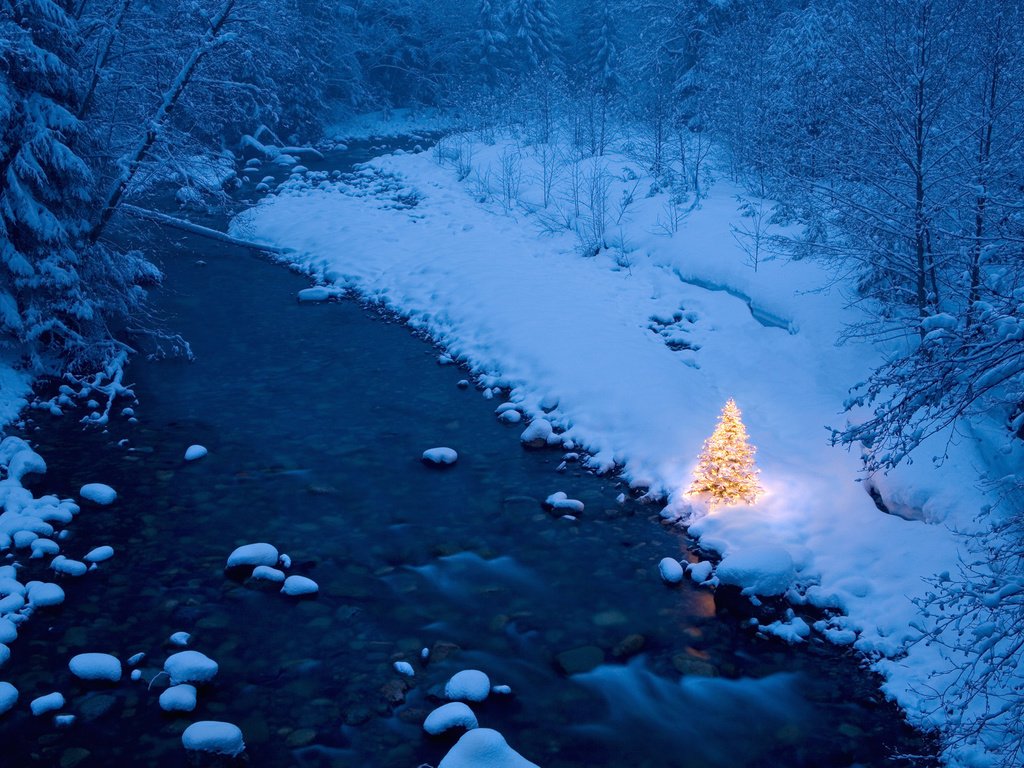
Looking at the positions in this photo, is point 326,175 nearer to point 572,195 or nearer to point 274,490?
point 572,195

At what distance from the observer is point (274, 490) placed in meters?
8.60

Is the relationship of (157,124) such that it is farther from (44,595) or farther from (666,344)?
(666,344)

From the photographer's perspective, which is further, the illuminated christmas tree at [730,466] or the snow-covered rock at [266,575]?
the illuminated christmas tree at [730,466]

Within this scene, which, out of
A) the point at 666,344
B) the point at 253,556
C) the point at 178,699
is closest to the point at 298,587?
the point at 253,556

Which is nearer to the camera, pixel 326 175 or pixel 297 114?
pixel 326 175

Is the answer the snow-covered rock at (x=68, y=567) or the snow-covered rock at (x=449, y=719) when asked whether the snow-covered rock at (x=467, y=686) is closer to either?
the snow-covered rock at (x=449, y=719)

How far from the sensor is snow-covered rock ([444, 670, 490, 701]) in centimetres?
577

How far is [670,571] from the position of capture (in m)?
7.39

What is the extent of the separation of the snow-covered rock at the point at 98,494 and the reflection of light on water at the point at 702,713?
556cm

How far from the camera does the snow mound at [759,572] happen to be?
6.97 meters

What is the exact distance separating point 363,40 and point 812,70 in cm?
2765

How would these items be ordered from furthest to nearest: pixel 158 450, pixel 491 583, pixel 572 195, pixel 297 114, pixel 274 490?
pixel 297 114 < pixel 572 195 < pixel 158 450 < pixel 274 490 < pixel 491 583

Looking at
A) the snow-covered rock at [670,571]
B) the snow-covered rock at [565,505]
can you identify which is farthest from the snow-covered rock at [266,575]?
the snow-covered rock at [670,571]

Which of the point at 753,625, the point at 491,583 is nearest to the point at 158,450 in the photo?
the point at 491,583
